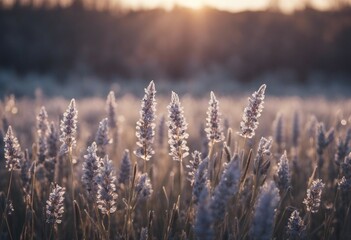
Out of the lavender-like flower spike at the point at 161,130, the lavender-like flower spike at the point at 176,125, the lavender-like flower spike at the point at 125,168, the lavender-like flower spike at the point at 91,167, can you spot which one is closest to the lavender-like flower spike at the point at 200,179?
the lavender-like flower spike at the point at 176,125

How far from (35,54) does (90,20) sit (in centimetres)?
670

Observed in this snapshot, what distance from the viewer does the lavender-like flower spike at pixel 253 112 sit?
4.97ft

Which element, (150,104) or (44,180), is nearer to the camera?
(150,104)

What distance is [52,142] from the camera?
208 cm

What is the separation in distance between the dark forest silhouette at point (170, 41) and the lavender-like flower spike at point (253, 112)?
66.1 ft

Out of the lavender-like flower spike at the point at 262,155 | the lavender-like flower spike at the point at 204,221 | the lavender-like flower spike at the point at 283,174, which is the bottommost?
the lavender-like flower spike at the point at 204,221

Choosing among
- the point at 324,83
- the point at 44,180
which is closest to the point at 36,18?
the point at 324,83

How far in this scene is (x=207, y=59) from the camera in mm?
25344

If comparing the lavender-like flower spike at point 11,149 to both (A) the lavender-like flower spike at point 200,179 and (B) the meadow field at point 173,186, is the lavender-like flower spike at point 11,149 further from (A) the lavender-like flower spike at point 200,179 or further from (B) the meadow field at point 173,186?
(A) the lavender-like flower spike at point 200,179

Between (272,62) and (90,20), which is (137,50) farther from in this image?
(272,62)

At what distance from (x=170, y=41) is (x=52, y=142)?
2421 centimetres

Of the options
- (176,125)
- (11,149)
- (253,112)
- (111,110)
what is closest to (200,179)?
(176,125)

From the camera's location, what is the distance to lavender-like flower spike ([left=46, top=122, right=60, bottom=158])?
2072 millimetres

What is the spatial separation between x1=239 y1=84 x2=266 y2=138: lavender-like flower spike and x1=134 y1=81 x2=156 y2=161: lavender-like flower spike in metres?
0.32
